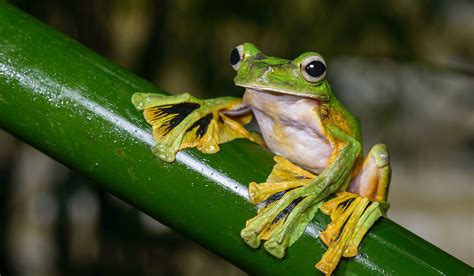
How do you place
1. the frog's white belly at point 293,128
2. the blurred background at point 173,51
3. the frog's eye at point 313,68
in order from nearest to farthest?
the frog's eye at point 313,68 < the frog's white belly at point 293,128 < the blurred background at point 173,51

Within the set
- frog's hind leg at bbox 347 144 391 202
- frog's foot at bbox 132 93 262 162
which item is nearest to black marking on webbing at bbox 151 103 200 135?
frog's foot at bbox 132 93 262 162

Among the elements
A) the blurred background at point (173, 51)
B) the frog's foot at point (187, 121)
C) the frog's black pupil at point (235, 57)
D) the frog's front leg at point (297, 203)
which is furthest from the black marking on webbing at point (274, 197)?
the blurred background at point (173, 51)

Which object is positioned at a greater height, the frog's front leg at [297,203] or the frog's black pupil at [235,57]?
the frog's black pupil at [235,57]

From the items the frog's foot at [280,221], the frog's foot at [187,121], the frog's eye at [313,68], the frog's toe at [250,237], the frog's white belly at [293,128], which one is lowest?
the frog's toe at [250,237]

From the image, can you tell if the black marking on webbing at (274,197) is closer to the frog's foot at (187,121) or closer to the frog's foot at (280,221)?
the frog's foot at (280,221)

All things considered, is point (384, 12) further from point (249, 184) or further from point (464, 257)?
point (464, 257)

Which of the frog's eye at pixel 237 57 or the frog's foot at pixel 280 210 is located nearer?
the frog's foot at pixel 280 210

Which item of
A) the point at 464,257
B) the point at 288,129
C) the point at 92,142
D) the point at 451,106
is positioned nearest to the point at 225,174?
the point at 92,142

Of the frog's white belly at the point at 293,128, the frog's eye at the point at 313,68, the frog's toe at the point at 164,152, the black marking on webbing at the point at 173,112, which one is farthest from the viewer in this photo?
the frog's white belly at the point at 293,128
